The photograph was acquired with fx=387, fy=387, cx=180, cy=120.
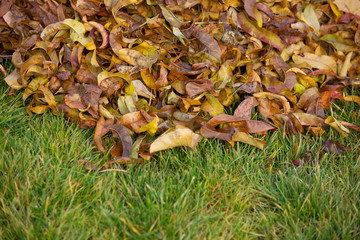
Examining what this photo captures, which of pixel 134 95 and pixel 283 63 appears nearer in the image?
pixel 134 95

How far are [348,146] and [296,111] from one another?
0.36 metres

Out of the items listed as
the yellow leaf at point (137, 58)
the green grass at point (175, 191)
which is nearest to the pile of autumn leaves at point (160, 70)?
the yellow leaf at point (137, 58)

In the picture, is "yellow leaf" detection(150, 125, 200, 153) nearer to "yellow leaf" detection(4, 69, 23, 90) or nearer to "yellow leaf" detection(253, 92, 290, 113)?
"yellow leaf" detection(253, 92, 290, 113)

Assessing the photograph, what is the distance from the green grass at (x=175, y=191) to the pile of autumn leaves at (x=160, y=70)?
0.41 feet

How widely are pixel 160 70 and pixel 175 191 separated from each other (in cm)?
77

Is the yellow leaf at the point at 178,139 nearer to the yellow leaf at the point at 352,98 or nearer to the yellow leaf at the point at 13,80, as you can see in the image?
the yellow leaf at the point at 13,80

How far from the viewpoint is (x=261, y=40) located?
7.79 feet

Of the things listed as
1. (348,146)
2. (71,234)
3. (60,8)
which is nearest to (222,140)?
(348,146)

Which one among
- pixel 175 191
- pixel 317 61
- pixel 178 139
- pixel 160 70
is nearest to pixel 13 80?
pixel 160 70

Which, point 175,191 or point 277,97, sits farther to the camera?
point 277,97

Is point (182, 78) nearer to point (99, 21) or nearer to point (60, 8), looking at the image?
point (99, 21)

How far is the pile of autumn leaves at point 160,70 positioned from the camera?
2.15 meters

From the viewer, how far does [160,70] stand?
7.36ft

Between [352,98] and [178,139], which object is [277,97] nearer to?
[352,98]
